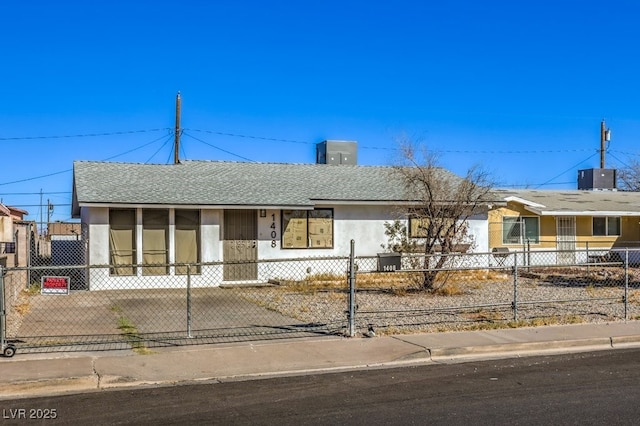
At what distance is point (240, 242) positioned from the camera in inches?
864

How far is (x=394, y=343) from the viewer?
37.6ft

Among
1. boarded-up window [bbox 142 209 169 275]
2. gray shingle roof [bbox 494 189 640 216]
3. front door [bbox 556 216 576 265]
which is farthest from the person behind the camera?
front door [bbox 556 216 576 265]

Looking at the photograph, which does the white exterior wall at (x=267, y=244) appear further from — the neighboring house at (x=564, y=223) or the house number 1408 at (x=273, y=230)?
the neighboring house at (x=564, y=223)

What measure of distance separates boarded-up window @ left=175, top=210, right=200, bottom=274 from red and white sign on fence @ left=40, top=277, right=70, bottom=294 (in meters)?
9.99

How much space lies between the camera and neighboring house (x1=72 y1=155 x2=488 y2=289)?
20.2 metres

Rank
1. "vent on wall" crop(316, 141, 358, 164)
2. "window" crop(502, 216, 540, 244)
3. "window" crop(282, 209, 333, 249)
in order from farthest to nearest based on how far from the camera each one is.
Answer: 1. "window" crop(502, 216, 540, 244)
2. "vent on wall" crop(316, 141, 358, 164)
3. "window" crop(282, 209, 333, 249)

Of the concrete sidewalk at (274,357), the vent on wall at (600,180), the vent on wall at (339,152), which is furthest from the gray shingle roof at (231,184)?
the vent on wall at (600,180)

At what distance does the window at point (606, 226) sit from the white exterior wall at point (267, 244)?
9.61 metres

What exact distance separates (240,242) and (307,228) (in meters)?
2.31

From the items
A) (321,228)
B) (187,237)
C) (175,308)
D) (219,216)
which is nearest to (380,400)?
(175,308)

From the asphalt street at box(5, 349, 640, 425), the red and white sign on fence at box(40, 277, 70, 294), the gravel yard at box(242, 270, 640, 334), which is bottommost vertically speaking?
the asphalt street at box(5, 349, 640, 425)

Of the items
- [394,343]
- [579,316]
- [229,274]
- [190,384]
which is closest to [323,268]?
[229,274]

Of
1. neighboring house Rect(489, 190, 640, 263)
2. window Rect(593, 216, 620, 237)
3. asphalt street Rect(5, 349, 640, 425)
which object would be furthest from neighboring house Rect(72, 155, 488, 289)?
asphalt street Rect(5, 349, 640, 425)

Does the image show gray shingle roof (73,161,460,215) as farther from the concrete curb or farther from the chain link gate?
the concrete curb
